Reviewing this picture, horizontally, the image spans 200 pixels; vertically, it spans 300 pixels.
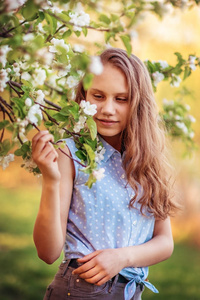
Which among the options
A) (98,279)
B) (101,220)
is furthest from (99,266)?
(101,220)

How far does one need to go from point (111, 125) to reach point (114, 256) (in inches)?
17.1

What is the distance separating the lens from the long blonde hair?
159cm

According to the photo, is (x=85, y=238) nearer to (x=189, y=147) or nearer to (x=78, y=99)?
(x=78, y=99)

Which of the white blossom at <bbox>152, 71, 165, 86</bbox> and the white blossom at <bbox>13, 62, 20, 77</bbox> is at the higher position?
the white blossom at <bbox>13, 62, 20, 77</bbox>

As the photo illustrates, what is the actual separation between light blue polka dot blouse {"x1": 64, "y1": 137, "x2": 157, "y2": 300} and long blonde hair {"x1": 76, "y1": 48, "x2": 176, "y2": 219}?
0.18 ft

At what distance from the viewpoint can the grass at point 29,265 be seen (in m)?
5.20

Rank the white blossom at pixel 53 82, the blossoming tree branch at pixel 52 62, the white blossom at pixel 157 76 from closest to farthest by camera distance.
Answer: the blossoming tree branch at pixel 52 62 < the white blossom at pixel 157 76 < the white blossom at pixel 53 82

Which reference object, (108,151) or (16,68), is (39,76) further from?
(108,151)

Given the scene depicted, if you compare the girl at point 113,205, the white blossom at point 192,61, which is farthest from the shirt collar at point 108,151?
the white blossom at point 192,61

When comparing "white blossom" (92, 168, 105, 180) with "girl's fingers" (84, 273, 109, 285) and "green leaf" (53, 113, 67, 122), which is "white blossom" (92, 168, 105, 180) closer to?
"green leaf" (53, 113, 67, 122)

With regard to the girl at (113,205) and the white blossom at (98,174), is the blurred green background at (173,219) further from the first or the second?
the white blossom at (98,174)

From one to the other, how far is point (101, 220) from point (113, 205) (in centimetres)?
6

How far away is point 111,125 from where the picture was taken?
1.54 m

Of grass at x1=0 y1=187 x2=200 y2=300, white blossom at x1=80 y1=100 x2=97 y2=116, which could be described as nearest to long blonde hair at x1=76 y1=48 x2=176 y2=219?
white blossom at x1=80 y1=100 x2=97 y2=116
